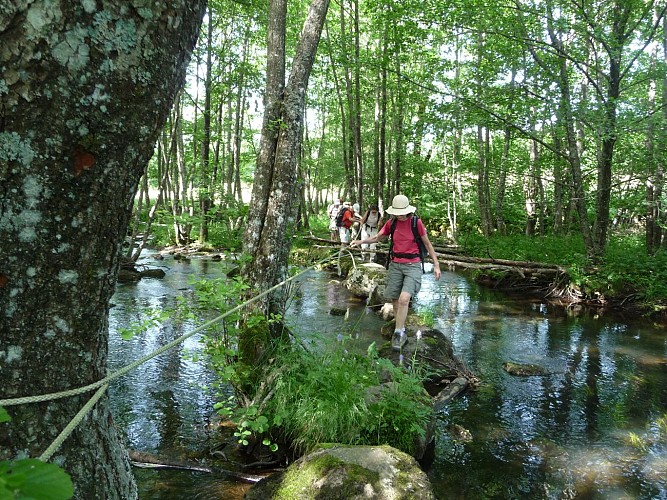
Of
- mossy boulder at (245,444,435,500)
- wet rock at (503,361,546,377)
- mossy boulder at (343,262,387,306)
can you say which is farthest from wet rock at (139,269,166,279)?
mossy boulder at (245,444,435,500)

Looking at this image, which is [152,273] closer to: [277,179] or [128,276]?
[128,276]

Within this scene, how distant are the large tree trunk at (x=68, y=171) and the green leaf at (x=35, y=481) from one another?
56 centimetres

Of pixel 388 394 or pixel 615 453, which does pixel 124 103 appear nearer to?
pixel 388 394

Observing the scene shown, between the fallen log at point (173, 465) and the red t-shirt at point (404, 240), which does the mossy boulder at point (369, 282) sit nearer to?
the red t-shirt at point (404, 240)

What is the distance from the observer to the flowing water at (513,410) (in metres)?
4.29

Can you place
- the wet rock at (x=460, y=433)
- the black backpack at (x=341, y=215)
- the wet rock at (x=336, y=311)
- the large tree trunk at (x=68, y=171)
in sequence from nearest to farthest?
A: 1. the large tree trunk at (x=68, y=171)
2. the wet rock at (x=460, y=433)
3. the wet rock at (x=336, y=311)
4. the black backpack at (x=341, y=215)

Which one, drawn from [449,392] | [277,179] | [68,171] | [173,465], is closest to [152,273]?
[277,179]

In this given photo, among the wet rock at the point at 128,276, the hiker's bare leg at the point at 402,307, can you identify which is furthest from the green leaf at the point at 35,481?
the wet rock at the point at 128,276

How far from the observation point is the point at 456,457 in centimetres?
473

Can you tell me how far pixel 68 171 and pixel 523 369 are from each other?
731cm

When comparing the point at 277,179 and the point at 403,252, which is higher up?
the point at 277,179

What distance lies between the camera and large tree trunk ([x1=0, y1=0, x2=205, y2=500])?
124 centimetres

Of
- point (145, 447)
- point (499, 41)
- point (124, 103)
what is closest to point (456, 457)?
point (145, 447)

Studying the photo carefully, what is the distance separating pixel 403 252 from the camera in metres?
7.16
